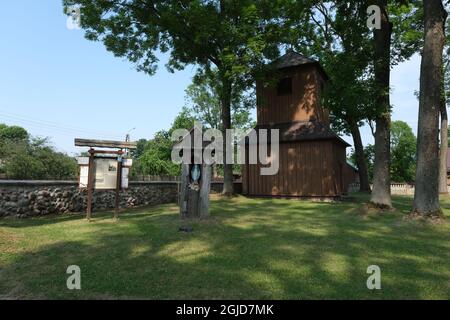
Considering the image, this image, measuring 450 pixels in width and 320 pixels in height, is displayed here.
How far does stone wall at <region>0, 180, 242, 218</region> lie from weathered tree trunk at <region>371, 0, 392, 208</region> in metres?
11.0

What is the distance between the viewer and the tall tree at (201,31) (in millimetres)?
18953

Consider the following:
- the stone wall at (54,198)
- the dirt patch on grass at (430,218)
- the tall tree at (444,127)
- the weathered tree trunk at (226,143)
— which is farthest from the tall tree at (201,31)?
the tall tree at (444,127)

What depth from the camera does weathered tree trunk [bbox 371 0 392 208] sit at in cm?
1423

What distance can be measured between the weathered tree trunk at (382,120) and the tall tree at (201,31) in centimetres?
623

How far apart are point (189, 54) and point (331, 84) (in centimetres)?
984

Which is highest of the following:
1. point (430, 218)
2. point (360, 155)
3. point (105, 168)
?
point (360, 155)

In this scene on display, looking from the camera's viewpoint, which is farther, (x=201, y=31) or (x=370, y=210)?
(x=201, y=31)

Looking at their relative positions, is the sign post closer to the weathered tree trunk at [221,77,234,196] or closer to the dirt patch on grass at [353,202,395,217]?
the dirt patch on grass at [353,202,395,217]

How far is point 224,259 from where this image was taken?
22.2 ft

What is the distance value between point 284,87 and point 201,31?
7014 mm

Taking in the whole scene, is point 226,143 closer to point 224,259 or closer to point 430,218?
point 430,218

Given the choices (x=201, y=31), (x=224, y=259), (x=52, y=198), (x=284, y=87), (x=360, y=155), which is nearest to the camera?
(x=224, y=259)

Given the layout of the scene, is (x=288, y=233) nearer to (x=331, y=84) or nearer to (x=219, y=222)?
(x=219, y=222)

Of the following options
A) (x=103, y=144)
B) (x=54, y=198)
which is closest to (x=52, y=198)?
(x=54, y=198)
